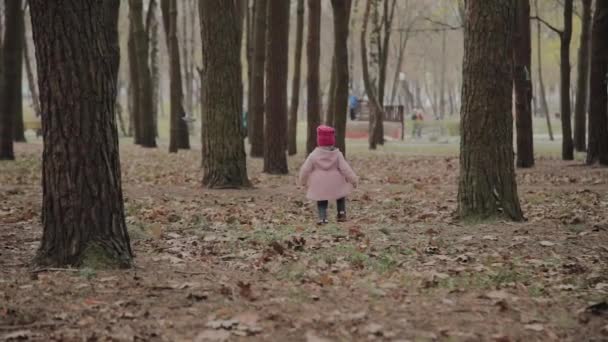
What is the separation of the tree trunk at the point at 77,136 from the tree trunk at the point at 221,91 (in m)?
6.86

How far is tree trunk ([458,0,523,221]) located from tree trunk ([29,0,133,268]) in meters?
4.44

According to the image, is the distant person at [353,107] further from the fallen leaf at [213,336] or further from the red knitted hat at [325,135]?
the fallen leaf at [213,336]

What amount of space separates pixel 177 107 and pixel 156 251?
1823 centimetres

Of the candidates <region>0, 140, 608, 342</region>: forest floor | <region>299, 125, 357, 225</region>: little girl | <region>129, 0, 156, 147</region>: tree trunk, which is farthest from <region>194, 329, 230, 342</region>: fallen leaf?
<region>129, 0, 156, 147</region>: tree trunk

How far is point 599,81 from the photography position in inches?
720

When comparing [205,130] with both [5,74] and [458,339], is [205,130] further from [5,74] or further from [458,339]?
[458,339]

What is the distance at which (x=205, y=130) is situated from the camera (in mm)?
14055

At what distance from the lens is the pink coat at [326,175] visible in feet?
34.8

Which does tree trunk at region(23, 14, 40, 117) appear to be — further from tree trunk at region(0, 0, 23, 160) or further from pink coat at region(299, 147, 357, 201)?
pink coat at region(299, 147, 357, 201)

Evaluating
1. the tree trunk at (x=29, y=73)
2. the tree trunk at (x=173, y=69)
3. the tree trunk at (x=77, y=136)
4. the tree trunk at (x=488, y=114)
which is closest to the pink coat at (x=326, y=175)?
the tree trunk at (x=488, y=114)

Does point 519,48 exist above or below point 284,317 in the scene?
above

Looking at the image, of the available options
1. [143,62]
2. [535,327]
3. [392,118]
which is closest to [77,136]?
[535,327]

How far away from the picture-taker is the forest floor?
537cm

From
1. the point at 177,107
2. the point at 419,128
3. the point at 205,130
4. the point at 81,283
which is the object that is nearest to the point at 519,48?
the point at 205,130
